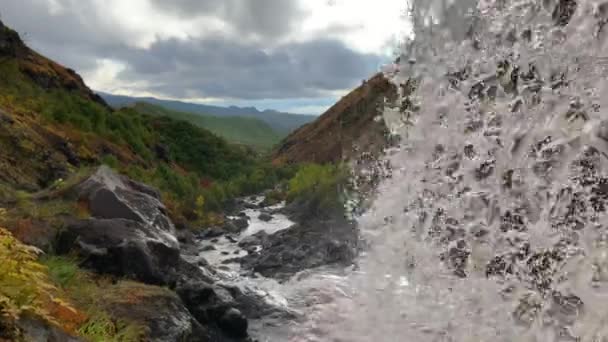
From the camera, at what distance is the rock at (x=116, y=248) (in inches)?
531

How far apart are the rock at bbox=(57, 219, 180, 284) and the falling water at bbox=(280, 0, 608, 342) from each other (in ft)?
22.4

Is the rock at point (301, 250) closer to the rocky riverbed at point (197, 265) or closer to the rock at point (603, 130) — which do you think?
the rocky riverbed at point (197, 265)

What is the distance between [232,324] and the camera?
609 inches

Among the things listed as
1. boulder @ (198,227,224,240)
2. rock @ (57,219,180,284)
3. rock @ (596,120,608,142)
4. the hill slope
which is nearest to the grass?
rock @ (57,219,180,284)

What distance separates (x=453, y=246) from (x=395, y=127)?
2.26 metres

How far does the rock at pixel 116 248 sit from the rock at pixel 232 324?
1.90 m

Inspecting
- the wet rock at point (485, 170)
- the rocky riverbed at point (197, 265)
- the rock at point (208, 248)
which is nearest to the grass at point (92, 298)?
the rocky riverbed at point (197, 265)

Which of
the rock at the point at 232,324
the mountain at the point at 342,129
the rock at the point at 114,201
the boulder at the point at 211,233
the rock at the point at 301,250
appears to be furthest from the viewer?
the mountain at the point at 342,129

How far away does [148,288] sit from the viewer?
41.5 ft

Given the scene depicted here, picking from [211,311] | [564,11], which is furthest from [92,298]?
[564,11]

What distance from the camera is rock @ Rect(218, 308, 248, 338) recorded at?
1541 cm

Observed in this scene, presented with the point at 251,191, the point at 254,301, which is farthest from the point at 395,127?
the point at 251,191

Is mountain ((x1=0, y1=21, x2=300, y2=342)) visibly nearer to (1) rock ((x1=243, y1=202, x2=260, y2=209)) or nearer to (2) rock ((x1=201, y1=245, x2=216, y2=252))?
(2) rock ((x1=201, y1=245, x2=216, y2=252))

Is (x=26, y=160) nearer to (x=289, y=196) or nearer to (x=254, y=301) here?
(x=254, y=301)
